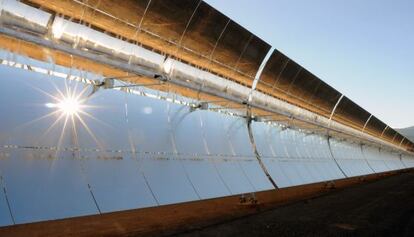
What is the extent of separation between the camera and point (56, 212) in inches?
372

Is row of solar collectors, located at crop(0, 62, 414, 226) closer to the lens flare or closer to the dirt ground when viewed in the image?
the lens flare

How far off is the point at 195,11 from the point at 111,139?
284 inches

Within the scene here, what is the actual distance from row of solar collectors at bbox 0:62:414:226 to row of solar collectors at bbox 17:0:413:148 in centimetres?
277

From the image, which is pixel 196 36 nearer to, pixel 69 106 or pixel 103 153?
pixel 69 106

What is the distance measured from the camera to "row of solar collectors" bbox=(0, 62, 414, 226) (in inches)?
372

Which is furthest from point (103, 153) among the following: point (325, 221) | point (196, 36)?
point (196, 36)

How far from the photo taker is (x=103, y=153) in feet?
38.5

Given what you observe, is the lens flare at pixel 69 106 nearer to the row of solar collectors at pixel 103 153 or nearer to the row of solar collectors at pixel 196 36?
the row of solar collectors at pixel 103 153

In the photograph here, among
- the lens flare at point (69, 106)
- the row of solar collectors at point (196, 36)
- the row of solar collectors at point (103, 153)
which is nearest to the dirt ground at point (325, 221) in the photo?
the row of solar collectors at point (103, 153)

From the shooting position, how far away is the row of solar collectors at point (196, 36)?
13719 millimetres

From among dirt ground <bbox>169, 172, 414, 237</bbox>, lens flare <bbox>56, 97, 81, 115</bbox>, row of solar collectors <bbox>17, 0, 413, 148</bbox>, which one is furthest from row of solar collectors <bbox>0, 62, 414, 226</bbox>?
dirt ground <bbox>169, 172, 414, 237</bbox>

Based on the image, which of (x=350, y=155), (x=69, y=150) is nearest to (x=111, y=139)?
(x=69, y=150)

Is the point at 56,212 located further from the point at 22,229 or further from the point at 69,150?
the point at 69,150

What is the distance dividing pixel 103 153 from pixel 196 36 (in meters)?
7.97
